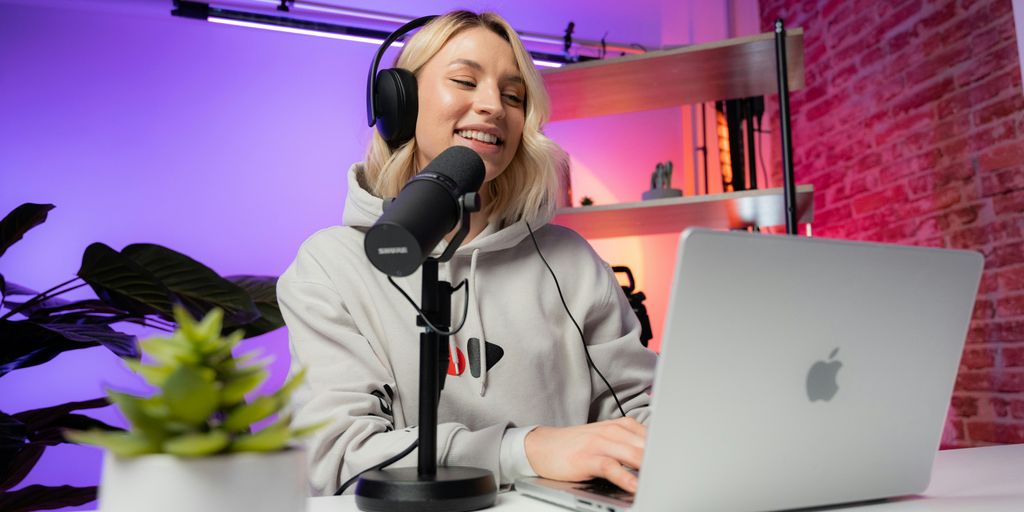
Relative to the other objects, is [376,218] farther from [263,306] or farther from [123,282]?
[263,306]

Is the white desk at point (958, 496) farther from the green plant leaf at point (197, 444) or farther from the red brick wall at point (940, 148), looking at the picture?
the red brick wall at point (940, 148)

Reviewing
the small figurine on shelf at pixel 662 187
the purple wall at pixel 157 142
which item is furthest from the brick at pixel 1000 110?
the purple wall at pixel 157 142

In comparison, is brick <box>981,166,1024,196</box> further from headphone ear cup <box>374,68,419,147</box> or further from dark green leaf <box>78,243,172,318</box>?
dark green leaf <box>78,243,172,318</box>

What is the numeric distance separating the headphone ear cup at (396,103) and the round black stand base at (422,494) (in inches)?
26.8

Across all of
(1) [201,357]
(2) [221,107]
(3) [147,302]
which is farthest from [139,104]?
(1) [201,357]

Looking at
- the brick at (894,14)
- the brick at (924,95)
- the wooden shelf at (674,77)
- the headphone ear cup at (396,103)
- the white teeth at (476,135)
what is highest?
the brick at (894,14)

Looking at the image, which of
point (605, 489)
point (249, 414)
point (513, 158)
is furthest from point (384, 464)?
point (513, 158)

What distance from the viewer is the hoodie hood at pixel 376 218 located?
1.26 m

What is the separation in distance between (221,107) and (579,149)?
1693 mm

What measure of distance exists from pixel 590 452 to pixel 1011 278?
261 centimetres

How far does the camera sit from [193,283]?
6.26ft

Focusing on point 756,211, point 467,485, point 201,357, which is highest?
point 756,211

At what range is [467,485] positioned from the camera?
2.50ft

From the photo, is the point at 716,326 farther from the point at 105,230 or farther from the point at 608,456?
the point at 105,230
